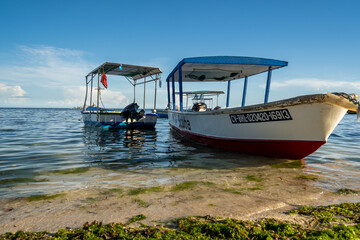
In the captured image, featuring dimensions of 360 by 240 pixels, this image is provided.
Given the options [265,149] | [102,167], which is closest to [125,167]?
[102,167]

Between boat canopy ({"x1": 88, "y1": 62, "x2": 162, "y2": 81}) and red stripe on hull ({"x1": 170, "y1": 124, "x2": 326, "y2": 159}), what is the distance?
8.75 metres

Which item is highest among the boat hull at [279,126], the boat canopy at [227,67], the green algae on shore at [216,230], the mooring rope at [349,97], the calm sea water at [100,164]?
the boat canopy at [227,67]

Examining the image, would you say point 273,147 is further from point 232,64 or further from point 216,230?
point 216,230

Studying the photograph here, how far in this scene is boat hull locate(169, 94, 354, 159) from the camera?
4.52m

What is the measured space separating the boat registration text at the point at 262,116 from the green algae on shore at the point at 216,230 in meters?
2.90

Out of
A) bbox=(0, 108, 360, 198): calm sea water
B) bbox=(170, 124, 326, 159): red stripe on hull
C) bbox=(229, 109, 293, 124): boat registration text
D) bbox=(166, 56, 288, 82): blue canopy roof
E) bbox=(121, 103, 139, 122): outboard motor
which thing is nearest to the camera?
bbox=(0, 108, 360, 198): calm sea water

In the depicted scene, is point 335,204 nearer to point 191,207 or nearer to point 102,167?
point 191,207

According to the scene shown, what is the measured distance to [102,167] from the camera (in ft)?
16.8

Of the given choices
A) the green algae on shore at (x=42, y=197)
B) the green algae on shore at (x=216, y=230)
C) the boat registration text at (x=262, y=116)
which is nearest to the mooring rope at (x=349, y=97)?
the boat registration text at (x=262, y=116)

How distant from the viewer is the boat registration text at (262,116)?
4975 mm

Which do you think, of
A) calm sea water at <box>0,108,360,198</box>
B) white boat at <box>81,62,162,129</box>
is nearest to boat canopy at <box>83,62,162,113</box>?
white boat at <box>81,62,162,129</box>

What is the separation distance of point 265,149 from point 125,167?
371 centimetres

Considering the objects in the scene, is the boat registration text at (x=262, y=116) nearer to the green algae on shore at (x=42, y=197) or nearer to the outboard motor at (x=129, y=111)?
the green algae on shore at (x=42, y=197)

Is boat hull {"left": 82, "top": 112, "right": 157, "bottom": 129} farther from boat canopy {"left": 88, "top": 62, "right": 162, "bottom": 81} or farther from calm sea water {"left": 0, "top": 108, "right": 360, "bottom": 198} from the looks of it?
calm sea water {"left": 0, "top": 108, "right": 360, "bottom": 198}
